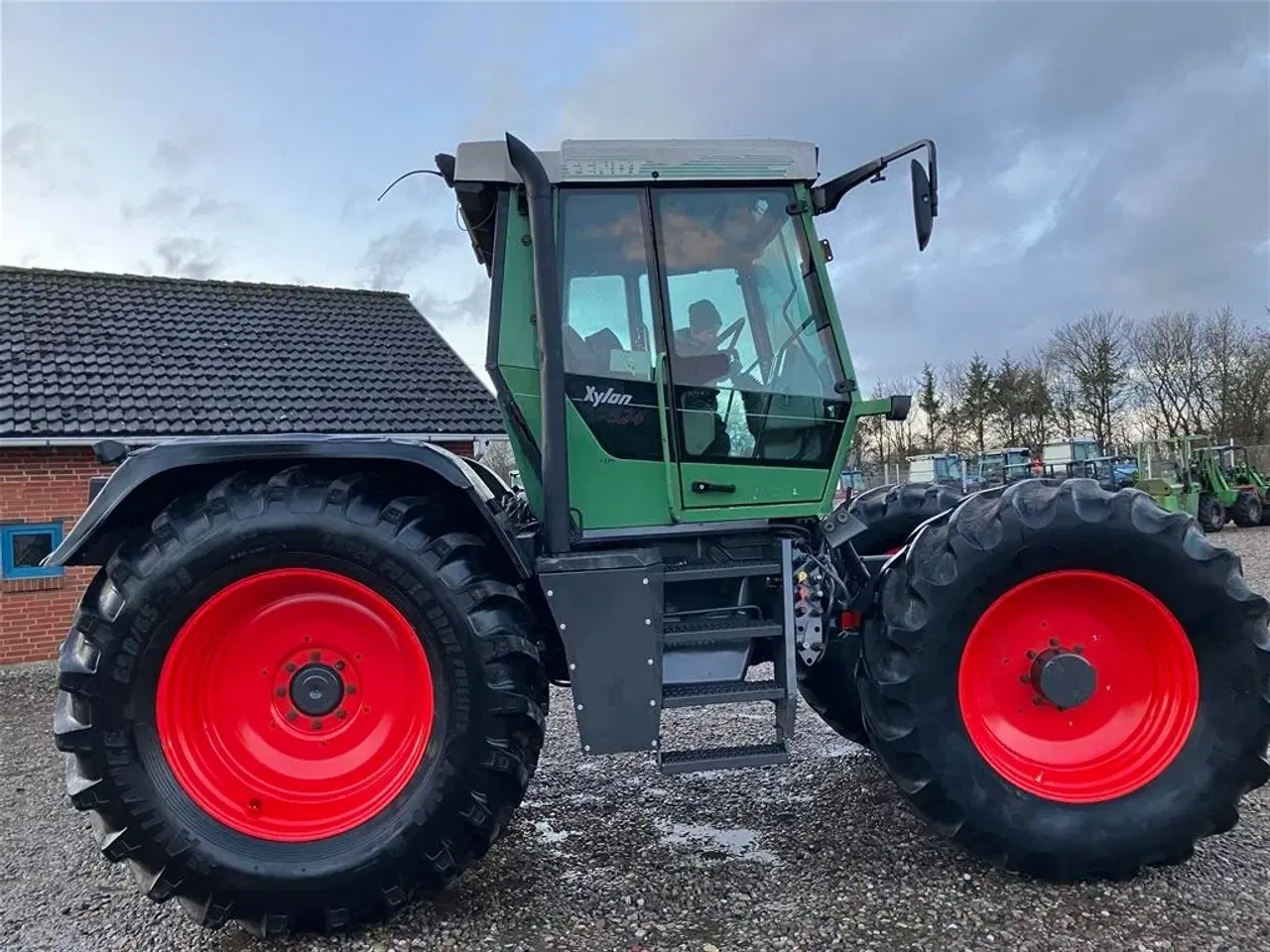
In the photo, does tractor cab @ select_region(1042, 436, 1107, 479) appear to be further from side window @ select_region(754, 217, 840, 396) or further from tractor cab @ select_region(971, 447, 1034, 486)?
side window @ select_region(754, 217, 840, 396)

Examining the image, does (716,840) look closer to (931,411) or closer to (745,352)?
(745,352)

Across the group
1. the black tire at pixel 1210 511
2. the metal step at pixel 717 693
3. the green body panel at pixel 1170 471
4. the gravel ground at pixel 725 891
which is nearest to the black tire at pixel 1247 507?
the black tire at pixel 1210 511

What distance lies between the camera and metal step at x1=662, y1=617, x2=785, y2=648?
3.19 m

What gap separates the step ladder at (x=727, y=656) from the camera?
309 cm

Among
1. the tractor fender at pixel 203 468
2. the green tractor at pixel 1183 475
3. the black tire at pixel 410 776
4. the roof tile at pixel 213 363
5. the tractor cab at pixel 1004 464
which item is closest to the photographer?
the black tire at pixel 410 776

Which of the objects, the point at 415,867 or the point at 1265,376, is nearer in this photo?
the point at 415,867

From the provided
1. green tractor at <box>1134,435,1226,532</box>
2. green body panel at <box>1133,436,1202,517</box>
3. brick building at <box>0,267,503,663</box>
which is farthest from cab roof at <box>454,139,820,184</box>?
green tractor at <box>1134,435,1226,532</box>

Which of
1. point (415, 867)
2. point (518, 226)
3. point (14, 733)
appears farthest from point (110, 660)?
point (14, 733)

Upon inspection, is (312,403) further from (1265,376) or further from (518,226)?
(1265,376)

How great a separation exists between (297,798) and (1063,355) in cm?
3487

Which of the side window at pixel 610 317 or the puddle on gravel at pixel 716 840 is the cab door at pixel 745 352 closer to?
the side window at pixel 610 317

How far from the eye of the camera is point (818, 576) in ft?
11.2

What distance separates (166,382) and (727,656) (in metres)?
9.20

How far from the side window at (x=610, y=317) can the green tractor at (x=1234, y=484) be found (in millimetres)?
21186
